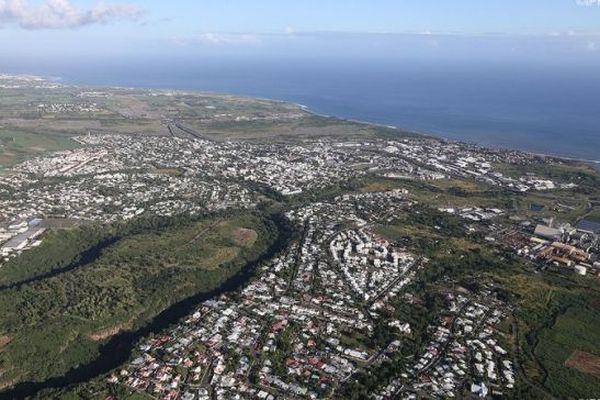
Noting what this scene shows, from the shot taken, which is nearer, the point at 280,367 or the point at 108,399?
the point at 108,399

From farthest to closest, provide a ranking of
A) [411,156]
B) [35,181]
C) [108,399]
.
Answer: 1. [411,156]
2. [35,181]
3. [108,399]

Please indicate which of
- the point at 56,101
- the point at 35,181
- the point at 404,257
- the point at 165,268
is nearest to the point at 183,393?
the point at 165,268

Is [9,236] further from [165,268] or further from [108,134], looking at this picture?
[108,134]

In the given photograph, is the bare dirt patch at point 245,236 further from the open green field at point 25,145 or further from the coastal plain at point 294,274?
the open green field at point 25,145

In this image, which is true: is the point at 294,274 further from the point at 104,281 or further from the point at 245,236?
the point at 104,281

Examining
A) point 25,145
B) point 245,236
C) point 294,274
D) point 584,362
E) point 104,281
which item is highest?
point 25,145

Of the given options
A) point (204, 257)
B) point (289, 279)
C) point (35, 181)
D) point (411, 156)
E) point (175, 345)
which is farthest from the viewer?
point (411, 156)

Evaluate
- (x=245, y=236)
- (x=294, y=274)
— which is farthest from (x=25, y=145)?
(x=294, y=274)

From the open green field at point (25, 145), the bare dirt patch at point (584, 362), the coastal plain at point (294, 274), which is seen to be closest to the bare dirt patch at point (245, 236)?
the coastal plain at point (294, 274)
